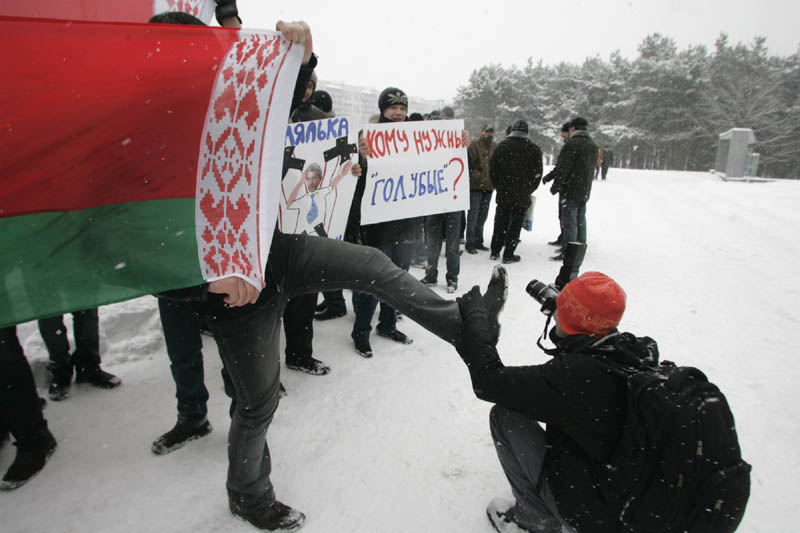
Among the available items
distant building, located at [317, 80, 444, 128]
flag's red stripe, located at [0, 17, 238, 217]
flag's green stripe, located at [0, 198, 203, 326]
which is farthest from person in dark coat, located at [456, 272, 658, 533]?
distant building, located at [317, 80, 444, 128]

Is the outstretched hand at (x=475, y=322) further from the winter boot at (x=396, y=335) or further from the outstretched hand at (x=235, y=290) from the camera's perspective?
the winter boot at (x=396, y=335)

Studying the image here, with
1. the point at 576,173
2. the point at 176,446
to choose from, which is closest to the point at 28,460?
the point at 176,446

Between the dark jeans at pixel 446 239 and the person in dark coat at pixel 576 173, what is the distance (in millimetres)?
2019

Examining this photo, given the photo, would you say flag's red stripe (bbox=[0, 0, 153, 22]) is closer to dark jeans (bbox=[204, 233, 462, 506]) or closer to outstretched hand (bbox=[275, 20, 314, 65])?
outstretched hand (bbox=[275, 20, 314, 65])

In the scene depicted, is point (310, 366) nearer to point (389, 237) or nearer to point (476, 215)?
point (389, 237)

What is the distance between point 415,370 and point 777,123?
49807 millimetres

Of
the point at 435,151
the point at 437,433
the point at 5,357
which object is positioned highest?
the point at 435,151

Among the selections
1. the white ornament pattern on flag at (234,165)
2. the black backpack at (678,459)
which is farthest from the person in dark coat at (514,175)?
the white ornament pattern on flag at (234,165)

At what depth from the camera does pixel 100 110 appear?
4.47 ft

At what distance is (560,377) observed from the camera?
4.98ft

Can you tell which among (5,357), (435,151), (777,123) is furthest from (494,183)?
(777,123)

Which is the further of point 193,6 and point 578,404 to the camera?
point 193,6

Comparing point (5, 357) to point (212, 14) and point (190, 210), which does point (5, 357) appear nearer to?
point (190, 210)

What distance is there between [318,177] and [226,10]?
Result: 1.21m
